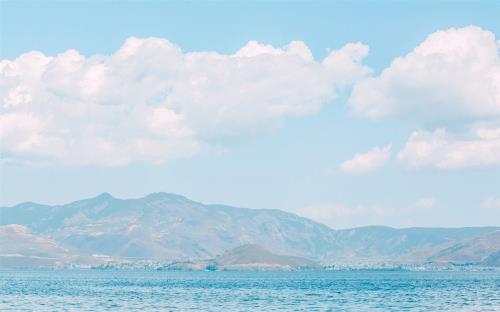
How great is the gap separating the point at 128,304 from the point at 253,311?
3475 centimetres

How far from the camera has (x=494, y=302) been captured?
7362 inches

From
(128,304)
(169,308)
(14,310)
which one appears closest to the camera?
(14,310)

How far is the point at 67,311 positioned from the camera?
15938 centimetres

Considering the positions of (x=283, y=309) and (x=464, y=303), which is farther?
(x=464, y=303)

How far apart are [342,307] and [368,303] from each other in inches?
813

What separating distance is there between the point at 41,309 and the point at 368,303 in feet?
253

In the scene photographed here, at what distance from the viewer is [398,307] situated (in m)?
172

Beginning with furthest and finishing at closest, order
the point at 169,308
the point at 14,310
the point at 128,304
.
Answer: the point at 128,304 → the point at 169,308 → the point at 14,310

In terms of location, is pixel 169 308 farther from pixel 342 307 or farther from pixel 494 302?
pixel 494 302

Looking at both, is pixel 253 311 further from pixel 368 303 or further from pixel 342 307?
pixel 368 303

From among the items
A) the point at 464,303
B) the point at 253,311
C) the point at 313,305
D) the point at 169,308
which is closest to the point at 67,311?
the point at 169,308

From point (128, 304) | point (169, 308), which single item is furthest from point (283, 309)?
point (128, 304)

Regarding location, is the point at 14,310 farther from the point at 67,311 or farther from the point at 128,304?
the point at 128,304

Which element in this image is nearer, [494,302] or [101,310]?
[101,310]
